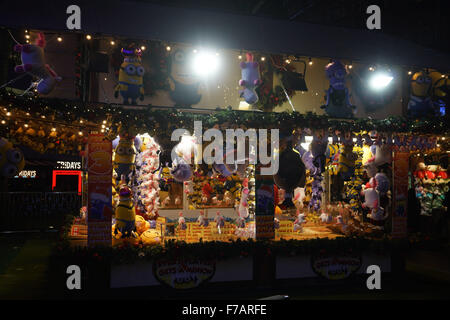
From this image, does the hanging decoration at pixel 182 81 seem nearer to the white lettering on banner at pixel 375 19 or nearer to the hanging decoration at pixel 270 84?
the hanging decoration at pixel 270 84

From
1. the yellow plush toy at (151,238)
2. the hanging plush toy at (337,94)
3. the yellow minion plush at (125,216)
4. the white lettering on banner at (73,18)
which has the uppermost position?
the white lettering on banner at (73,18)

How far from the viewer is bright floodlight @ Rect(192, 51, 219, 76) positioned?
8.01 meters

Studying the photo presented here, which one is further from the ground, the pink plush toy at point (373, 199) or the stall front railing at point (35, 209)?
the pink plush toy at point (373, 199)

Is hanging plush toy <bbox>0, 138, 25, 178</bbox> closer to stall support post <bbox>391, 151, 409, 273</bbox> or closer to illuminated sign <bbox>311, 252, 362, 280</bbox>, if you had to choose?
illuminated sign <bbox>311, 252, 362, 280</bbox>

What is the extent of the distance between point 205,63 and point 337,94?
3004mm

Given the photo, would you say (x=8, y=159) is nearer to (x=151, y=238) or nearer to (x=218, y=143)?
(x=151, y=238)

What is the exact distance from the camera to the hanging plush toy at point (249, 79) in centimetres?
780

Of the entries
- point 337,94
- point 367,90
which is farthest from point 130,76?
point 367,90

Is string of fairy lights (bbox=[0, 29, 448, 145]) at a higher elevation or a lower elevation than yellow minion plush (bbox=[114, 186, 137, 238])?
higher

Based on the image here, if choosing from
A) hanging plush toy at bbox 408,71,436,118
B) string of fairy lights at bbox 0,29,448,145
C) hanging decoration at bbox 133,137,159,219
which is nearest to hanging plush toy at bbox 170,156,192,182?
string of fairy lights at bbox 0,29,448,145

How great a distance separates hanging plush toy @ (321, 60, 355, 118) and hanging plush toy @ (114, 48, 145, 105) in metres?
4.00

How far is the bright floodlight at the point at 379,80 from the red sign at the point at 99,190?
260 inches

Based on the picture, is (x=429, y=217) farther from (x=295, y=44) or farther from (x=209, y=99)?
(x=209, y=99)

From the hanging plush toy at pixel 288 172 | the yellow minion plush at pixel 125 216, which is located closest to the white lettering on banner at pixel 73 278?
the yellow minion plush at pixel 125 216
